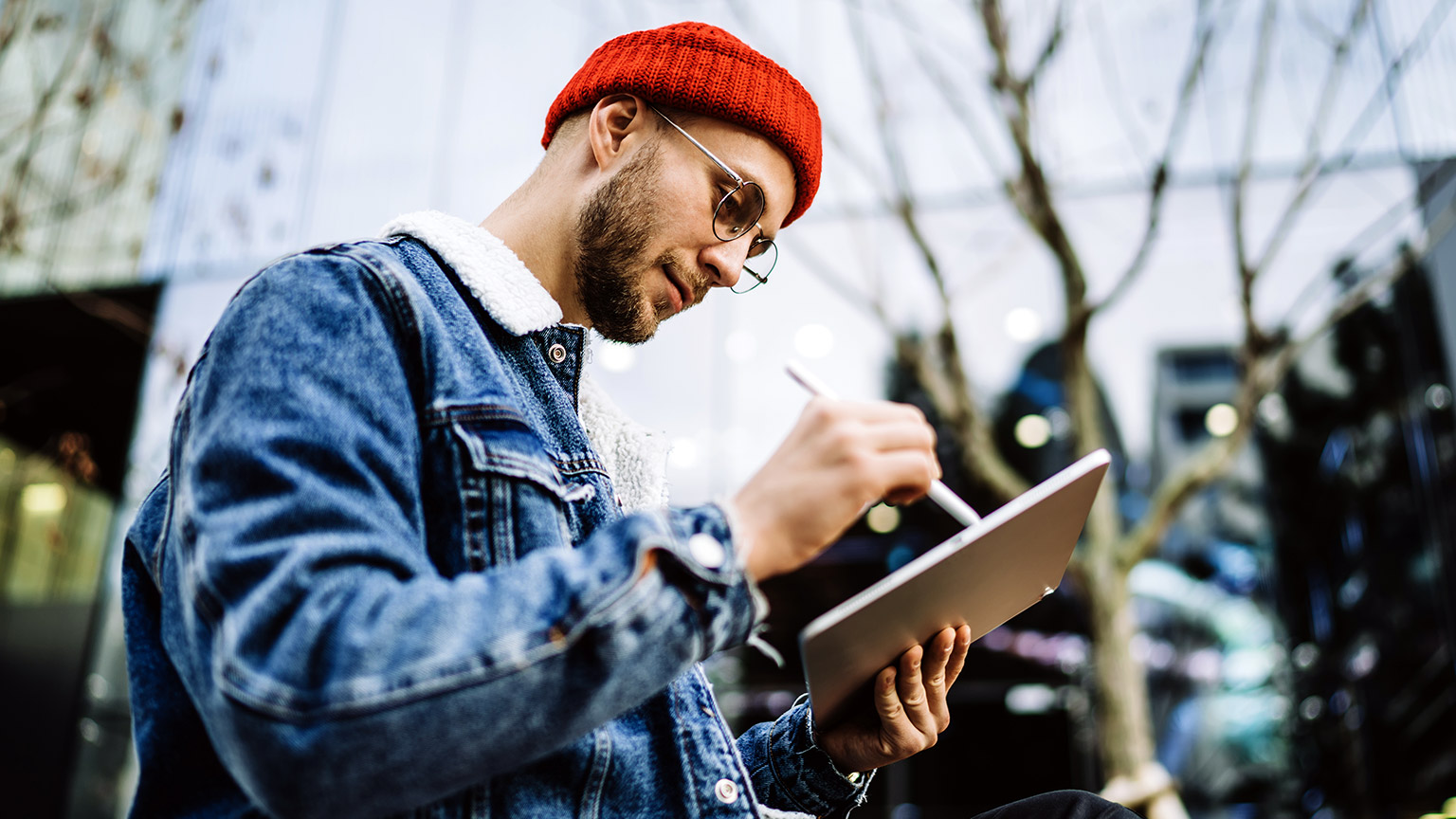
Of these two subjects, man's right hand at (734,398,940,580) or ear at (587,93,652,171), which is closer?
man's right hand at (734,398,940,580)

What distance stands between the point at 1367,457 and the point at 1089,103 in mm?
2491

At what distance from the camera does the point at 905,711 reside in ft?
3.80

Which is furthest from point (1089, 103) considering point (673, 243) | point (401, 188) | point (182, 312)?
point (182, 312)

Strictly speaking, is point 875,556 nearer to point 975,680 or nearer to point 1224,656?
point 975,680

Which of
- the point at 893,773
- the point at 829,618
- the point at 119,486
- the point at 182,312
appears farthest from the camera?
the point at 119,486

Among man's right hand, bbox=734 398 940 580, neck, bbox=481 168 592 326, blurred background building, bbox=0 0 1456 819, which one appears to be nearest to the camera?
man's right hand, bbox=734 398 940 580

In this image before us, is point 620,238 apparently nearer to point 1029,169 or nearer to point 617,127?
point 617,127

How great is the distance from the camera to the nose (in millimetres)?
1220

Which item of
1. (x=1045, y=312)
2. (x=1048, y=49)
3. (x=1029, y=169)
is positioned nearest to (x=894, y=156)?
(x=1029, y=169)

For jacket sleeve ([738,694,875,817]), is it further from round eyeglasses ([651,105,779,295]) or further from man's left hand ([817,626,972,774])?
round eyeglasses ([651,105,779,295])

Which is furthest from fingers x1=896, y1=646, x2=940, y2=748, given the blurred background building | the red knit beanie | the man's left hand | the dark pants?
the blurred background building

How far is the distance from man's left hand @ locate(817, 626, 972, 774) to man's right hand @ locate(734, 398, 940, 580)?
408 millimetres

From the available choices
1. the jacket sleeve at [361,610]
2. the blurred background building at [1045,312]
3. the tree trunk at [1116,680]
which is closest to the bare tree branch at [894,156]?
the blurred background building at [1045,312]

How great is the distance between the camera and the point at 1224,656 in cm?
510
